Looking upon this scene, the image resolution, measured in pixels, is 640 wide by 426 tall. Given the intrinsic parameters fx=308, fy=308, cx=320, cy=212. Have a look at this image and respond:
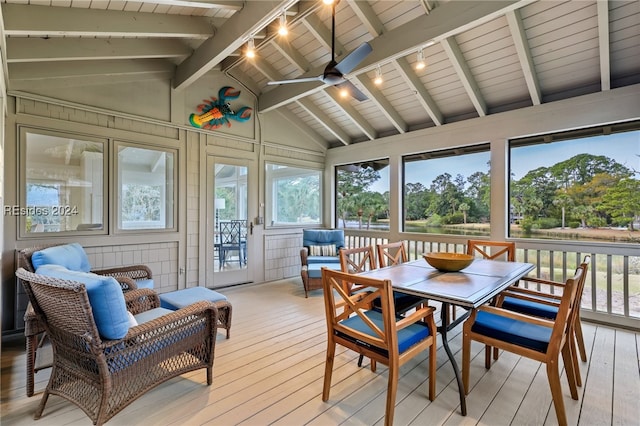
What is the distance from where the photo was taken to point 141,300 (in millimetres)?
2963

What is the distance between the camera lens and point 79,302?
1.72 metres

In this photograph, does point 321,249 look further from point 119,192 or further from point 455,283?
point 455,283

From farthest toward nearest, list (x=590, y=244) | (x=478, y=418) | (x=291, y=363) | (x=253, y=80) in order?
(x=253, y=80)
(x=590, y=244)
(x=291, y=363)
(x=478, y=418)

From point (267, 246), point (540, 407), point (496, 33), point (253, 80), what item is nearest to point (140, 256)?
point (267, 246)

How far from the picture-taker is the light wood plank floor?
2076 millimetres

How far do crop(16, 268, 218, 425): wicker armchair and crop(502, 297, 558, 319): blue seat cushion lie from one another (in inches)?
105

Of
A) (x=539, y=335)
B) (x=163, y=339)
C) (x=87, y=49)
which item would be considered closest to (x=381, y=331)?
(x=539, y=335)

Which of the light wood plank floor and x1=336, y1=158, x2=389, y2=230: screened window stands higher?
x1=336, y1=158, x2=389, y2=230: screened window

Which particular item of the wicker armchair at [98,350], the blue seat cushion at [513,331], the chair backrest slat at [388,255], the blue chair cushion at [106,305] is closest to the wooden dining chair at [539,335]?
the blue seat cushion at [513,331]

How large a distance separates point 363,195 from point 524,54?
349cm

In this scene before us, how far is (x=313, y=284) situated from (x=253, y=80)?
3728 millimetres

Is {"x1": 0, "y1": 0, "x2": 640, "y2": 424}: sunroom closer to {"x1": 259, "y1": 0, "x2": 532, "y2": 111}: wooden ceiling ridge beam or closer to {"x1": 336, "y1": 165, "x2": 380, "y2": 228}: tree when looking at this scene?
{"x1": 259, "y1": 0, "x2": 532, "y2": 111}: wooden ceiling ridge beam

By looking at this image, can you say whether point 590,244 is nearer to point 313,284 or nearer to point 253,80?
point 313,284

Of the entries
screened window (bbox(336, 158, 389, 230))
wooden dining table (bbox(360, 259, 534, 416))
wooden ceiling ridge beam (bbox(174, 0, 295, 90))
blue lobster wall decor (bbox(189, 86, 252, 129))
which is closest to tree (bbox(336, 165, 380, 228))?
screened window (bbox(336, 158, 389, 230))
